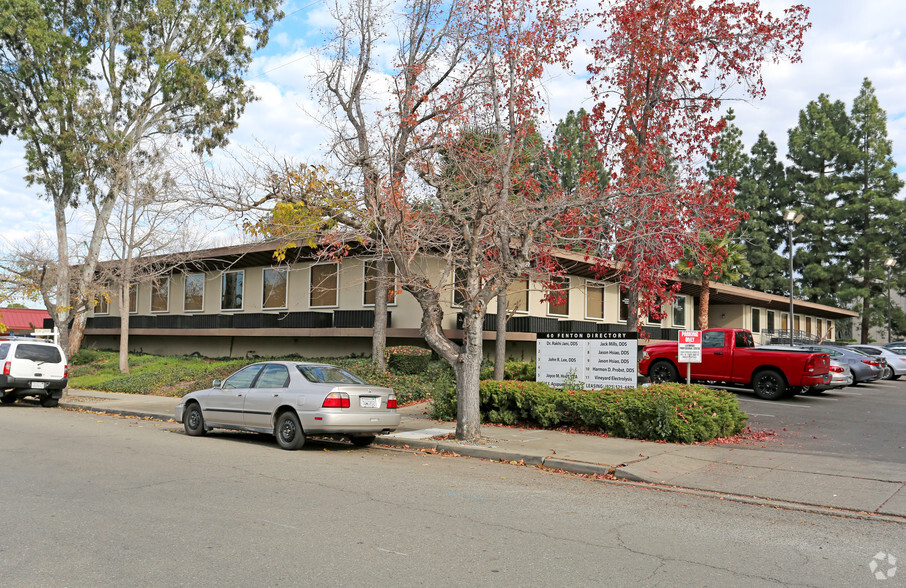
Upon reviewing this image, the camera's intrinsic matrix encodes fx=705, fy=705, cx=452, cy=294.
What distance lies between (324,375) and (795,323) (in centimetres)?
4438

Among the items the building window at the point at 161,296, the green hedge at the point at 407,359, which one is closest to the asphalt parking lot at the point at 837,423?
the green hedge at the point at 407,359

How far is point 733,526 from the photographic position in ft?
23.6

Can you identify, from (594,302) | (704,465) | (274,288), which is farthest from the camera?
(594,302)

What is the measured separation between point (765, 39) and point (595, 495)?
40.3 feet

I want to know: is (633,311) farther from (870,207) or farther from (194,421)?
(870,207)

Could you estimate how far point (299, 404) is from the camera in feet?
38.1

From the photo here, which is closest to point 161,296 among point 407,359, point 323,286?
point 323,286

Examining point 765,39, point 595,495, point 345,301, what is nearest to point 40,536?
point 595,495

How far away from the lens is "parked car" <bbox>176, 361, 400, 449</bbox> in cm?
1146

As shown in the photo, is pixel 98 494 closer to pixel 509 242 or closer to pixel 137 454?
pixel 137 454

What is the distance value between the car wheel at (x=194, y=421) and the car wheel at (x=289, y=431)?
2333 millimetres

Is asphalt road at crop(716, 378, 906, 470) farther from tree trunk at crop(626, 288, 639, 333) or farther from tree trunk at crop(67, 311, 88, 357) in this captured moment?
tree trunk at crop(67, 311, 88, 357)

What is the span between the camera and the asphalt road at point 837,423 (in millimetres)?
12477

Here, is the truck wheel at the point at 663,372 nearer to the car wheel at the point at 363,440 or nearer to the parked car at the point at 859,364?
the parked car at the point at 859,364
